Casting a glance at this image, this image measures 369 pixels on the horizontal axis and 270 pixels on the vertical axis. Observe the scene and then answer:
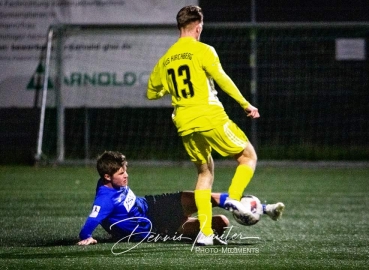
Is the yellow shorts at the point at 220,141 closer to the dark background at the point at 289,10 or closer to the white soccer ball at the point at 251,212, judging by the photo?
the white soccer ball at the point at 251,212

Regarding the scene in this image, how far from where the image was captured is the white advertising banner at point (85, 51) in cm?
1448

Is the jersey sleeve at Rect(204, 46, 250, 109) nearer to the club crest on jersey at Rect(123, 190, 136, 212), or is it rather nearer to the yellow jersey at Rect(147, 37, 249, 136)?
the yellow jersey at Rect(147, 37, 249, 136)

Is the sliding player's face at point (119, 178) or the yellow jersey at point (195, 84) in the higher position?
the yellow jersey at point (195, 84)

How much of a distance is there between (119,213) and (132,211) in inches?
5.0

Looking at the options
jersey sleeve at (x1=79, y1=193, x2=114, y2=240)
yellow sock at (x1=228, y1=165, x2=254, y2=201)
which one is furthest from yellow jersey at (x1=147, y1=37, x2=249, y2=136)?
jersey sleeve at (x1=79, y1=193, x2=114, y2=240)

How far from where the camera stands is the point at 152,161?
14.3m

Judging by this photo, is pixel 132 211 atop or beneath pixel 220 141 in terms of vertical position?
beneath

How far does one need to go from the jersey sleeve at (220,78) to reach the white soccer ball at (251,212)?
680mm

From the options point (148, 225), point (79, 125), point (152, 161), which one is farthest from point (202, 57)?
point (79, 125)

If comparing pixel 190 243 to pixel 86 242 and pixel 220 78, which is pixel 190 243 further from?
pixel 220 78

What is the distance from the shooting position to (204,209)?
6.23 meters

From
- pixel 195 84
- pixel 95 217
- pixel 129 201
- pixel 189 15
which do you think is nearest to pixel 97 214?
pixel 95 217

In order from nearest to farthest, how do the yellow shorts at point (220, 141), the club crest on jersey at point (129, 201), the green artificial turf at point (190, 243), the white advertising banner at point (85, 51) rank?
the green artificial turf at point (190, 243) < the yellow shorts at point (220, 141) < the club crest on jersey at point (129, 201) < the white advertising banner at point (85, 51)

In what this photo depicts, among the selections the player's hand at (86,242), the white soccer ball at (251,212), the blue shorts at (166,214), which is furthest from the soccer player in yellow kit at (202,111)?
the player's hand at (86,242)
